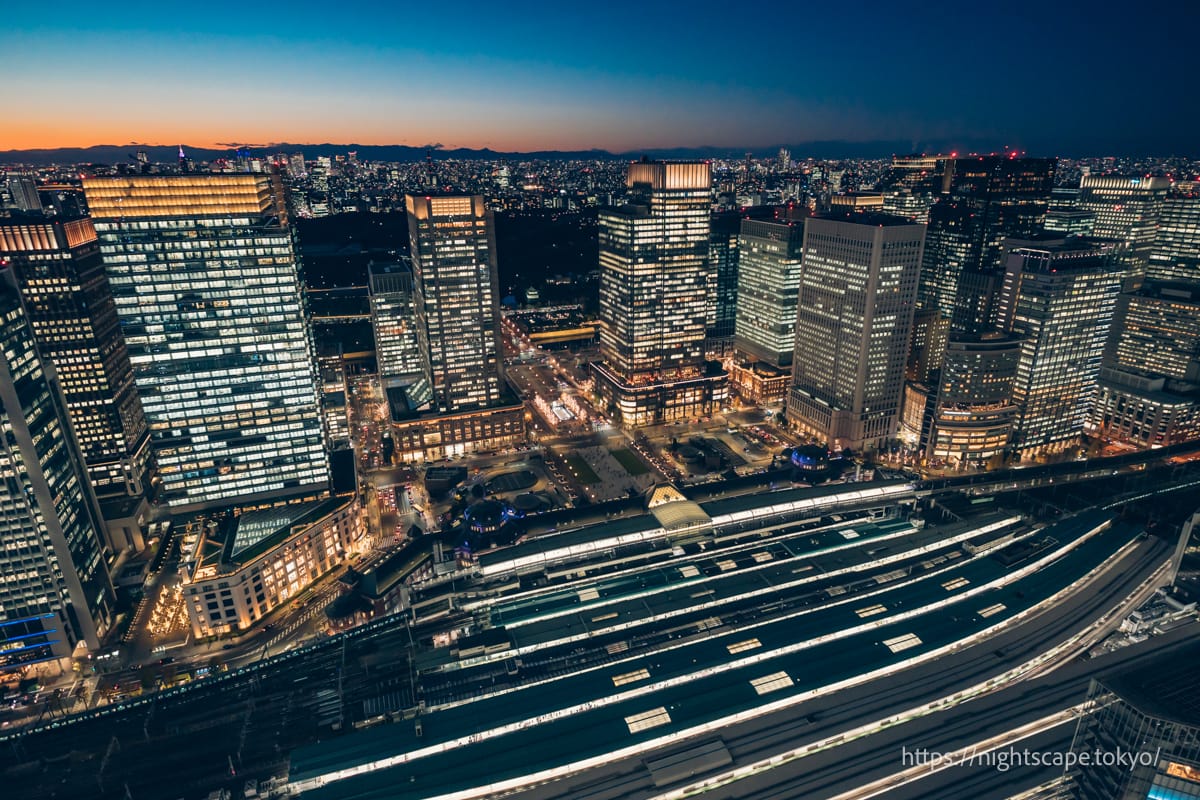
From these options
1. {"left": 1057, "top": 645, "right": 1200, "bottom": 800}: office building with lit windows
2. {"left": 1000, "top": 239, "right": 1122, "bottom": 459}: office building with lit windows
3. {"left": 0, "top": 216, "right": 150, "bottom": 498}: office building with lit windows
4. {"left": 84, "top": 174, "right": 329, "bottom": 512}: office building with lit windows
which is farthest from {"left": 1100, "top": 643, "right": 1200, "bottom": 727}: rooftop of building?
{"left": 0, "top": 216, "right": 150, "bottom": 498}: office building with lit windows

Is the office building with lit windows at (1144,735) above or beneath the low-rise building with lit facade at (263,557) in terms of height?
above

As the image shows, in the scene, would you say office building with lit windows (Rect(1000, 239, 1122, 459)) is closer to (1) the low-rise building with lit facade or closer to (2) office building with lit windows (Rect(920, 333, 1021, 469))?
(2) office building with lit windows (Rect(920, 333, 1021, 469))

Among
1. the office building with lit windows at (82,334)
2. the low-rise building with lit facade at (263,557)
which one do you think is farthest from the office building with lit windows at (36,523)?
the office building with lit windows at (82,334)

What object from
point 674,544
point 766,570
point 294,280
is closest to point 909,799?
point 766,570

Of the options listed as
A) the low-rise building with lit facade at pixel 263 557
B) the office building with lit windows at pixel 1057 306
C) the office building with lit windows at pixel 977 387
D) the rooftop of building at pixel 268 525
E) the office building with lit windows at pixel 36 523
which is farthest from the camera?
the office building with lit windows at pixel 977 387

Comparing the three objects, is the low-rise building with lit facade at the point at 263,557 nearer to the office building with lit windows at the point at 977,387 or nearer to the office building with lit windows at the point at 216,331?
the office building with lit windows at the point at 216,331

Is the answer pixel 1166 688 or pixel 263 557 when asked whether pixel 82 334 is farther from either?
pixel 1166 688

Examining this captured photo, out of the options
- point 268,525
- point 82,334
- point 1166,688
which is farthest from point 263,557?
point 1166,688
